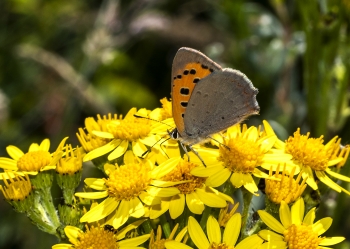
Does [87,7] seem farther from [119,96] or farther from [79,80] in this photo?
[79,80]

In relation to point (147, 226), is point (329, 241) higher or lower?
lower

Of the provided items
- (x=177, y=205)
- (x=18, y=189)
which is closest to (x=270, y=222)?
(x=177, y=205)

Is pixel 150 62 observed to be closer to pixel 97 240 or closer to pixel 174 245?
pixel 97 240

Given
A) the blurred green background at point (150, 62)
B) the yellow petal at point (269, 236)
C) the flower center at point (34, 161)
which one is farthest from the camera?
the blurred green background at point (150, 62)

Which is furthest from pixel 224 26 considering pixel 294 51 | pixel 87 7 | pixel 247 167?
pixel 247 167

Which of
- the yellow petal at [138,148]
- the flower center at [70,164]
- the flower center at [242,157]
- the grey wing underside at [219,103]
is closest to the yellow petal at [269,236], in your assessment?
the flower center at [242,157]

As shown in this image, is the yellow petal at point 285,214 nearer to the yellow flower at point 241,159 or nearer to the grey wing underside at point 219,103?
the yellow flower at point 241,159
